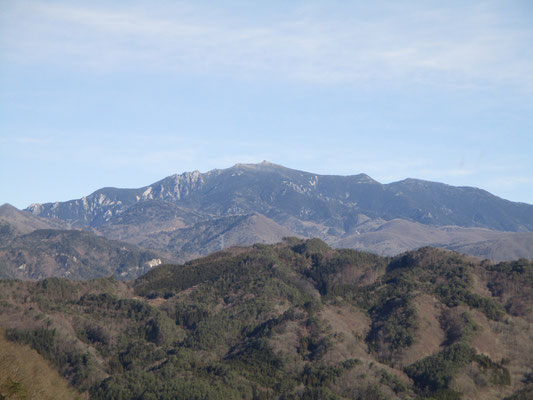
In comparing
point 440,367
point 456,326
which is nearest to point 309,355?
point 440,367

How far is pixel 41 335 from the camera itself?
17025cm

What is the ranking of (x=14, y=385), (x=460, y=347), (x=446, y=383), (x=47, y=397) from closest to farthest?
(x=14, y=385) → (x=47, y=397) → (x=446, y=383) → (x=460, y=347)

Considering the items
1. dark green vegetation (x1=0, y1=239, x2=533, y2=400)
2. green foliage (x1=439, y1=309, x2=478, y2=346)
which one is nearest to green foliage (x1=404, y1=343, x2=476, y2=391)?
dark green vegetation (x1=0, y1=239, x2=533, y2=400)

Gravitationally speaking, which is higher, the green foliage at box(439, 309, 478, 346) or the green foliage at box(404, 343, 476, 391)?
the green foliage at box(439, 309, 478, 346)

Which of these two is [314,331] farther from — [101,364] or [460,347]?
[101,364]

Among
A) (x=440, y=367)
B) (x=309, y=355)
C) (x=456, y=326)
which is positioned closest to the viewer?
(x=440, y=367)

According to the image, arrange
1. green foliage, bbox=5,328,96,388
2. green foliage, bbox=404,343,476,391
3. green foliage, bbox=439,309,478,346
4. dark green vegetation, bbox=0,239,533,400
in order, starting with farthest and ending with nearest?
green foliage, bbox=439,309,478,346
green foliage, bbox=5,328,96,388
green foliage, bbox=404,343,476,391
dark green vegetation, bbox=0,239,533,400

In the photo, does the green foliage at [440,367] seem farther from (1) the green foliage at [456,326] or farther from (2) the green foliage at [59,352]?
(2) the green foliage at [59,352]

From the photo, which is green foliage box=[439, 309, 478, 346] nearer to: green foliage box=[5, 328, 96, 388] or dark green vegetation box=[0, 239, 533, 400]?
dark green vegetation box=[0, 239, 533, 400]

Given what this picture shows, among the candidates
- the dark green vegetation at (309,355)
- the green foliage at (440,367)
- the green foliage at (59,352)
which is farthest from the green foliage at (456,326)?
the green foliage at (59,352)

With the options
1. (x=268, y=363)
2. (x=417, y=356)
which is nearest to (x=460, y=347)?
(x=417, y=356)

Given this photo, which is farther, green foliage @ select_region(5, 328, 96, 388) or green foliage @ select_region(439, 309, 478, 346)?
green foliage @ select_region(439, 309, 478, 346)

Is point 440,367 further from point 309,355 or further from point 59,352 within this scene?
point 59,352

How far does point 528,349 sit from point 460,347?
18831mm
